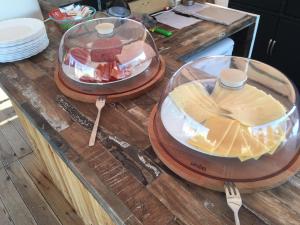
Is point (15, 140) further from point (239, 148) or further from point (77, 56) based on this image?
point (239, 148)

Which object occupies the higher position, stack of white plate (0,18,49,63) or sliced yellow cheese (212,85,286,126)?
sliced yellow cheese (212,85,286,126)

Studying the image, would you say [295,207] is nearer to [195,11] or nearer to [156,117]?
[156,117]

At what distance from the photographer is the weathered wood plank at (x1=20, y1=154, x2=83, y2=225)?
4.78 ft

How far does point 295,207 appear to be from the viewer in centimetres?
52

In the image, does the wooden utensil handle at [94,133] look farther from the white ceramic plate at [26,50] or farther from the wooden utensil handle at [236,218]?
the white ceramic plate at [26,50]

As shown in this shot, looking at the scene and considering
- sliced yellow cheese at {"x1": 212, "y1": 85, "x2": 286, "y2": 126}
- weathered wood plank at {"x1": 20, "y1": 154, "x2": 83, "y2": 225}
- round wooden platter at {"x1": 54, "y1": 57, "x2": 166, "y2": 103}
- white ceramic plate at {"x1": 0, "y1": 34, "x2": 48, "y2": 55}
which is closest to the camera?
sliced yellow cheese at {"x1": 212, "y1": 85, "x2": 286, "y2": 126}

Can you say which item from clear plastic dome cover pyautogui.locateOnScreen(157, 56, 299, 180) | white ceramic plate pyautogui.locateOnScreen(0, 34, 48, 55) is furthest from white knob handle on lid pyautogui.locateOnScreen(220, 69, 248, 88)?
white ceramic plate pyautogui.locateOnScreen(0, 34, 48, 55)

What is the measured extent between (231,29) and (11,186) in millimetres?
1544

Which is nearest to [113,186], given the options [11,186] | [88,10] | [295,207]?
[295,207]

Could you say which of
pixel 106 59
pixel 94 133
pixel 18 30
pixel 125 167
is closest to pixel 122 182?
pixel 125 167

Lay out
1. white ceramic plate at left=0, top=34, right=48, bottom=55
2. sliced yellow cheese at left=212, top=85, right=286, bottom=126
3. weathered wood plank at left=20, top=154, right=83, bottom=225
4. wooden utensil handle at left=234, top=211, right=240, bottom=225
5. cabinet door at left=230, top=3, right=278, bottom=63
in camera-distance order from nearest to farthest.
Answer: wooden utensil handle at left=234, top=211, right=240, bottom=225 < sliced yellow cheese at left=212, top=85, right=286, bottom=126 < white ceramic plate at left=0, top=34, right=48, bottom=55 < weathered wood plank at left=20, top=154, right=83, bottom=225 < cabinet door at left=230, top=3, right=278, bottom=63

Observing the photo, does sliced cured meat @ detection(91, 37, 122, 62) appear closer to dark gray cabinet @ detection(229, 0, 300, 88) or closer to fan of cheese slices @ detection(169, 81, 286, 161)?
fan of cheese slices @ detection(169, 81, 286, 161)

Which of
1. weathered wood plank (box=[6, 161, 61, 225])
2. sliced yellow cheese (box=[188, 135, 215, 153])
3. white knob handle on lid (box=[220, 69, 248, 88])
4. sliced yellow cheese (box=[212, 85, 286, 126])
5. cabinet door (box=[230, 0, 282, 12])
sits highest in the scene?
white knob handle on lid (box=[220, 69, 248, 88])

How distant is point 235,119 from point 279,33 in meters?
1.82
